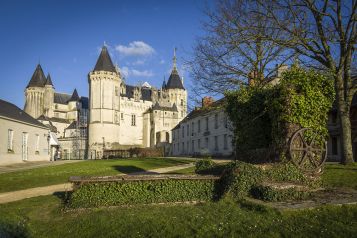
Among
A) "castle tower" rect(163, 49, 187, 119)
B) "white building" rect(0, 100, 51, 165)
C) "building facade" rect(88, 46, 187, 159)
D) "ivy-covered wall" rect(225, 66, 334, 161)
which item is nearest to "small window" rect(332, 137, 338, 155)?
"ivy-covered wall" rect(225, 66, 334, 161)

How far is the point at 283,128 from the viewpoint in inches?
420

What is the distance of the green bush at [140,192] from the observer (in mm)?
9258

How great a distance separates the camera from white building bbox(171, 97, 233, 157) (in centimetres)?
3759

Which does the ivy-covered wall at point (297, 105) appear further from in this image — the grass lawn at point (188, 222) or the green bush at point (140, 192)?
the grass lawn at point (188, 222)

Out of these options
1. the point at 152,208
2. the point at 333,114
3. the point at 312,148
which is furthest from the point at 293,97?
the point at 333,114

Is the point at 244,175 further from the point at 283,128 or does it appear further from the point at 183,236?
the point at 183,236

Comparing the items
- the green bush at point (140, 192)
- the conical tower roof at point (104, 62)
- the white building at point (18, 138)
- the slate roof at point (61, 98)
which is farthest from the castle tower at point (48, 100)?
the green bush at point (140, 192)

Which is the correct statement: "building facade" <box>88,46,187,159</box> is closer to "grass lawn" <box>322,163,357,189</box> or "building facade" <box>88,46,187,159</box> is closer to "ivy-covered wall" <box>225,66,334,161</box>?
"grass lawn" <box>322,163,357,189</box>

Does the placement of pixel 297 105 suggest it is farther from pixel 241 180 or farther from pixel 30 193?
pixel 30 193

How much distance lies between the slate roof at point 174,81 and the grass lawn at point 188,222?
3022 inches

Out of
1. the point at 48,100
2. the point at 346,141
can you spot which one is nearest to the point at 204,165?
the point at 346,141

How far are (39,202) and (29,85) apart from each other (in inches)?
3463

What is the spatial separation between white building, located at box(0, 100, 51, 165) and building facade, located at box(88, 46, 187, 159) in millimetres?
27840

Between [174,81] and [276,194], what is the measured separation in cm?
7816
